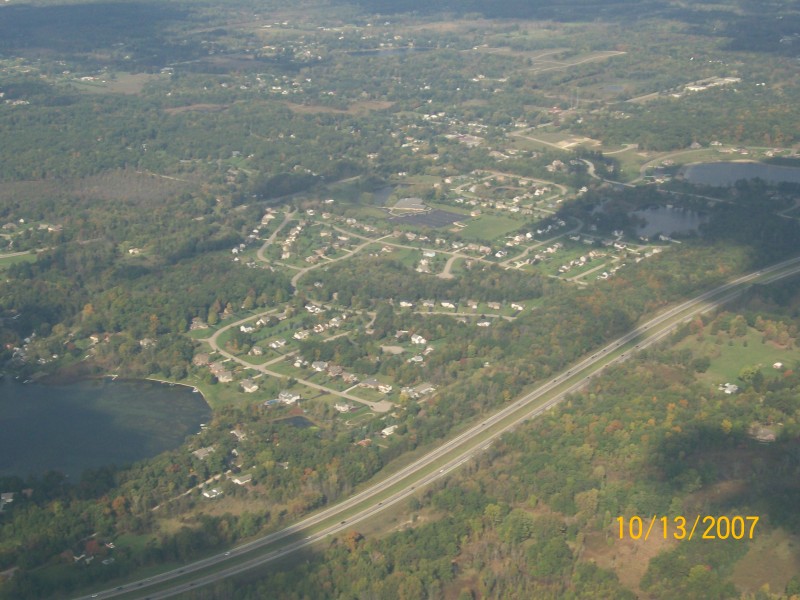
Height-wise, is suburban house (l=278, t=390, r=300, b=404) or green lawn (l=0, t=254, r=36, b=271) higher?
suburban house (l=278, t=390, r=300, b=404)

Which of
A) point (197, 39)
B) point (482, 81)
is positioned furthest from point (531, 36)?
point (197, 39)

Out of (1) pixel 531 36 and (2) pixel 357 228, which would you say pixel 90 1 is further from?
(2) pixel 357 228

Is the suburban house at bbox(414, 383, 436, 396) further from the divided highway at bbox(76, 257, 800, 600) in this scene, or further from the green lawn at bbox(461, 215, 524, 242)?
the green lawn at bbox(461, 215, 524, 242)

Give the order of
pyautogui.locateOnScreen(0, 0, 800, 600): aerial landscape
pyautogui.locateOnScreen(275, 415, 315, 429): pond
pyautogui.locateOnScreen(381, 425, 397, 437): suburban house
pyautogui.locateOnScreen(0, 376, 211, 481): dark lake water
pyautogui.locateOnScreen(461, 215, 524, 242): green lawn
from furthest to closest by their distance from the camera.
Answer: pyautogui.locateOnScreen(461, 215, 524, 242): green lawn → pyautogui.locateOnScreen(275, 415, 315, 429): pond → pyautogui.locateOnScreen(381, 425, 397, 437): suburban house → pyautogui.locateOnScreen(0, 376, 211, 481): dark lake water → pyautogui.locateOnScreen(0, 0, 800, 600): aerial landscape

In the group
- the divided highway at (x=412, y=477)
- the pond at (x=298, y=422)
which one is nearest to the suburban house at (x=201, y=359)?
the pond at (x=298, y=422)

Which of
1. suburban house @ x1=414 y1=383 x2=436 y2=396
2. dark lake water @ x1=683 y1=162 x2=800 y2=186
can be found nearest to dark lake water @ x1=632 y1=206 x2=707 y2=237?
dark lake water @ x1=683 y1=162 x2=800 y2=186
